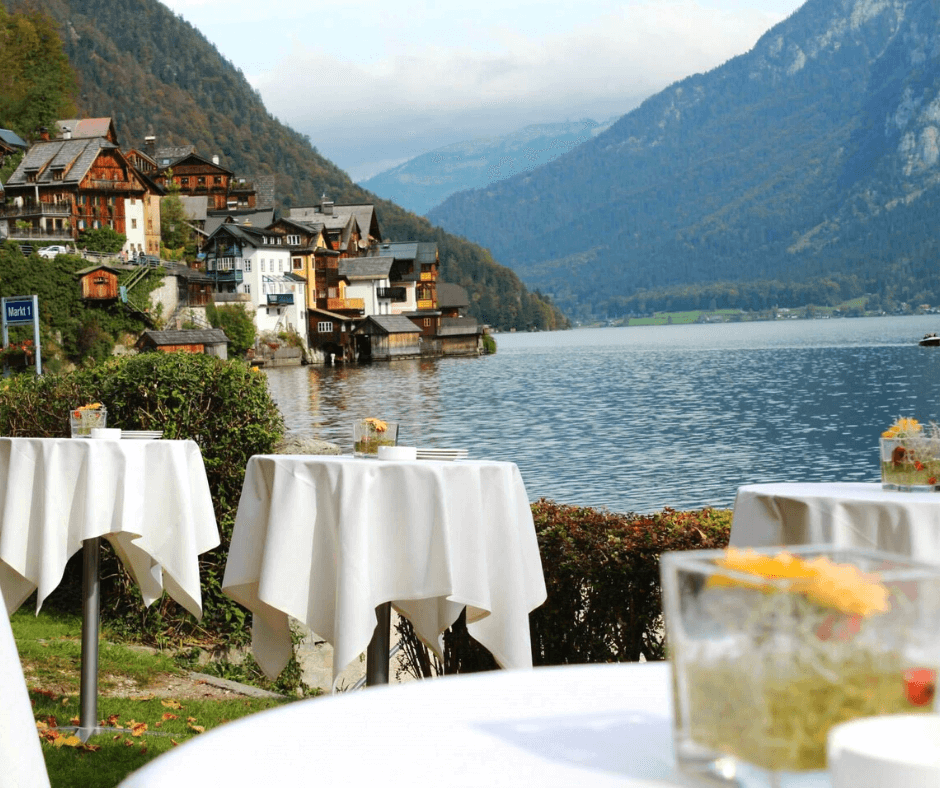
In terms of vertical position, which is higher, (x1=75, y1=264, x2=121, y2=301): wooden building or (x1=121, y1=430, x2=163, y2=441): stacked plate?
(x1=75, y1=264, x2=121, y2=301): wooden building

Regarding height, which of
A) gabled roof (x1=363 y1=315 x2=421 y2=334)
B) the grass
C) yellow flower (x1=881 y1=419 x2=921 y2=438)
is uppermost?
gabled roof (x1=363 y1=315 x2=421 y2=334)

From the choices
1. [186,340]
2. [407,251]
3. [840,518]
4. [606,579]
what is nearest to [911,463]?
[840,518]

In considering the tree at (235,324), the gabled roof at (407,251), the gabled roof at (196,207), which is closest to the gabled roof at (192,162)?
the gabled roof at (196,207)

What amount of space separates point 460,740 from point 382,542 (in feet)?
9.76

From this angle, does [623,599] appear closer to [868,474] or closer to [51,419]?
[51,419]

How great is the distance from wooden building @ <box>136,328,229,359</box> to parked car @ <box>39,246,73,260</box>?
19.4 ft

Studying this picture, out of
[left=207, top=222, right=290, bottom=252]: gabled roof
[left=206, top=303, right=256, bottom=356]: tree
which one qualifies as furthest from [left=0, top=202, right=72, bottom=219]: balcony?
[left=207, top=222, right=290, bottom=252]: gabled roof

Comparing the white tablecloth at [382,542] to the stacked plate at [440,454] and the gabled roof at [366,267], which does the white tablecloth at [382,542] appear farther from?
the gabled roof at [366,267]

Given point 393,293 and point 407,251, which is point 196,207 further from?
point 407,251

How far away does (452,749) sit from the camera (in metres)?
1.06

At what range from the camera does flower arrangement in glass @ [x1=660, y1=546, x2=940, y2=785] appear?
3.00 ft

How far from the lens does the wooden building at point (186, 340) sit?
60750 mm

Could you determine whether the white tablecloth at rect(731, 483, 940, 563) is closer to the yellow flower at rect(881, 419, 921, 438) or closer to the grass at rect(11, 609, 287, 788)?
the yellow flower at rect(881, 419, 921, 438)

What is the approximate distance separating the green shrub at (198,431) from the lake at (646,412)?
15352mm
